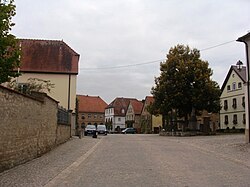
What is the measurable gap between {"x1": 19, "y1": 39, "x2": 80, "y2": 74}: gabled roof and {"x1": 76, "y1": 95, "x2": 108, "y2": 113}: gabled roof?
61.8 meters

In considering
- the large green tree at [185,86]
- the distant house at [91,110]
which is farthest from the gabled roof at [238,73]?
the distant house at [91,110]

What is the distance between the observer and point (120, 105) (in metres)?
111

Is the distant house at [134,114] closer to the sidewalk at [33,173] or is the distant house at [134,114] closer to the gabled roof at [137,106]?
the gabled roof at [137,106]

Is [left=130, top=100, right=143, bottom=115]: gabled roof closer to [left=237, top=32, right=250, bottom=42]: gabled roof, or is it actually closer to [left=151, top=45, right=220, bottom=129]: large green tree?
[left=151, top=45, right=220, bottom=129]: large green tree

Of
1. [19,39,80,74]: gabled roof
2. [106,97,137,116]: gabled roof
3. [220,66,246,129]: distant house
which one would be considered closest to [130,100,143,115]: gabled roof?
[106,97,137,116]: gabled roof

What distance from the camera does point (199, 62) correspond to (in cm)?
4728

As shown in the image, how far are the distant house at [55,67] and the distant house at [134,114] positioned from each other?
54248mm

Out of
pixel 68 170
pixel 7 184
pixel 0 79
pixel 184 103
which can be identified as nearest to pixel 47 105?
pixel 0 79

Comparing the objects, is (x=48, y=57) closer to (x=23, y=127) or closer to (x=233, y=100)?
(x=23, y=127)

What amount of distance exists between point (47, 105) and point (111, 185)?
390 inches

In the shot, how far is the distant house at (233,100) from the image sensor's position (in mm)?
57969

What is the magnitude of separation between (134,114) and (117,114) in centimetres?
1073

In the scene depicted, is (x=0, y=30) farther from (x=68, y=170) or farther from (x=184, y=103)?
(x=184, y=103)

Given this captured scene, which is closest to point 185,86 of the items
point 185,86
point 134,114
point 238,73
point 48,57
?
point 185,86
